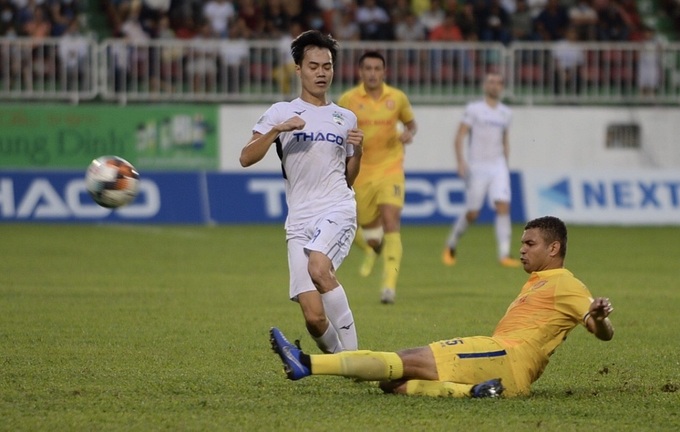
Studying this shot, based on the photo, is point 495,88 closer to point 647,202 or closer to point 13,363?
point 647,202

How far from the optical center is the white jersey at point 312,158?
27.3 ft

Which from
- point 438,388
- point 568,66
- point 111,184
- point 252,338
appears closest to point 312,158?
point 438,388

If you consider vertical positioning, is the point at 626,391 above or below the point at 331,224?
below

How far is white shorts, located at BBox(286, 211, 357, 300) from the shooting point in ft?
26.7

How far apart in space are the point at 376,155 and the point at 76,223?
11.2 meters

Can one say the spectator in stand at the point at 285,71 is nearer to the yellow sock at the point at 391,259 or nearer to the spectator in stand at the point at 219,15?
the spectator in stand at the point at 219,15

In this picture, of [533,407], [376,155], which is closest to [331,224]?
[533,407]

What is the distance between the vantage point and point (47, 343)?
31.9ft

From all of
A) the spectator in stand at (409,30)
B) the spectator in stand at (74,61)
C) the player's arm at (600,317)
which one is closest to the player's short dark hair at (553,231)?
the player's arm at (600,317)

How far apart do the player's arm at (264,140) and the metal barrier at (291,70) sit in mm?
17224

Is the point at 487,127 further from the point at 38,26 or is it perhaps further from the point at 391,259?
the point at 38,26

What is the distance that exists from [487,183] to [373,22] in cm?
914

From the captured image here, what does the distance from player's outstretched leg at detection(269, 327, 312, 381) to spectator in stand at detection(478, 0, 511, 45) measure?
20.1m

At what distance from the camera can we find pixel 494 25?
87.5 feet
